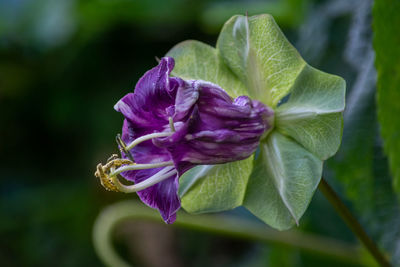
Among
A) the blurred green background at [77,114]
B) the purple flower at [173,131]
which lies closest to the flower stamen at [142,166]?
the purple flower at [173,131]

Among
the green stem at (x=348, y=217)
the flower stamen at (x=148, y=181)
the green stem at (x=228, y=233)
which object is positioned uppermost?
the flower stamen at (x=148, y=181)

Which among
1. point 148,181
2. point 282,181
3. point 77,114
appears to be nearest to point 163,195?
point 148,181

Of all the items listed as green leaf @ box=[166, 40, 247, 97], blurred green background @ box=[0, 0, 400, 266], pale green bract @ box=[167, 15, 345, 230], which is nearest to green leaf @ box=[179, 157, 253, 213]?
pale green bract @ box=[167, 15, 345, 230]

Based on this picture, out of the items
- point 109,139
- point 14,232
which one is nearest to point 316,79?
point 109,139

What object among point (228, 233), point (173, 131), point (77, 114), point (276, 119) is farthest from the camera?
point (77, 114)

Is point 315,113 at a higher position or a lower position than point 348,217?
higher

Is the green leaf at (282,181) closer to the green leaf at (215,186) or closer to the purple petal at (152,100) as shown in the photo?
the green leaf at (215,186)

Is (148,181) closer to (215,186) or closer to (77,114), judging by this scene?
(215,186)

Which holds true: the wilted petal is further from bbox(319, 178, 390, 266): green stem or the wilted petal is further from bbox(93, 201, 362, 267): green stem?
bbox(93, 201, 362, 267): green stem
